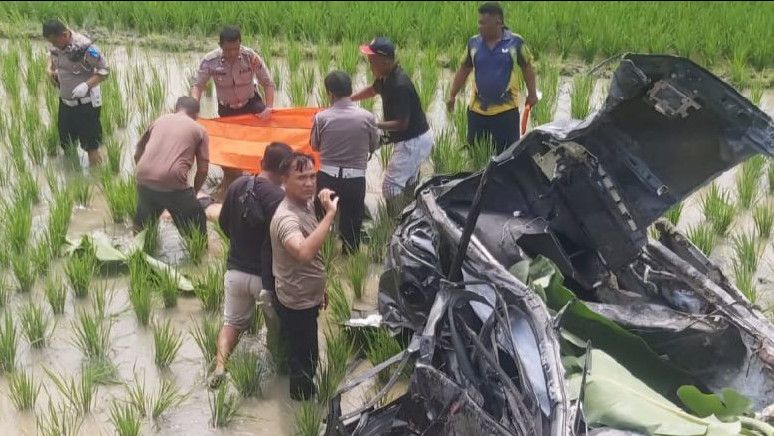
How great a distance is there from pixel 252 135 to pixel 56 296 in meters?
2.21

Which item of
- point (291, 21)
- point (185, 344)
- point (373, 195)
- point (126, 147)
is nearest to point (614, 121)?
point (185, 344)

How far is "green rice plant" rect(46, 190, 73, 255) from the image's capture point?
667 centimetres

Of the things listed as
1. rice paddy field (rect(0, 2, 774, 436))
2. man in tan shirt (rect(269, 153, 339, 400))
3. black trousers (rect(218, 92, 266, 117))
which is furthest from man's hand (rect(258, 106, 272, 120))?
man in tan shirt (rect(269, 153, 339, 400))

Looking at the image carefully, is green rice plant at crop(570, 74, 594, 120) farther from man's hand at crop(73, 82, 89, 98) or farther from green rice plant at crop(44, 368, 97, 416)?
green rice plant at crop(44, 368, 97, 416)

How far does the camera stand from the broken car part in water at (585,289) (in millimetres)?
3805

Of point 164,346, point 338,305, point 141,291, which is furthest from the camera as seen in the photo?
point 141,291

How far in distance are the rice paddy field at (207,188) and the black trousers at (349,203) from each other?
0.13 metres

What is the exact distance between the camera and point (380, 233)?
6891mm

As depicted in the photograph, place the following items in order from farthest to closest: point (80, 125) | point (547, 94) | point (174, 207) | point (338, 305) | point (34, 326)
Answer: point (547, 94) < point (80, 125) < point (174, 207) < point (338, 305) < point (34, 326)

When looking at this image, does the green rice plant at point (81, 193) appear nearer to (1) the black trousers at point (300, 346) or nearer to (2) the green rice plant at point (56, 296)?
(2) the green rice plant at point (56, 296)

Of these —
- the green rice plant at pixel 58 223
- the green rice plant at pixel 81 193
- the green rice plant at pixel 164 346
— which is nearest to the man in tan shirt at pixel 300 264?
the green rice plant at pixel 164 346

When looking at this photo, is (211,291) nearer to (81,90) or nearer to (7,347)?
(7,347)

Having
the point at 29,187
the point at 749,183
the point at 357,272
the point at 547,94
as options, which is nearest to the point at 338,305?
the point at 357,272

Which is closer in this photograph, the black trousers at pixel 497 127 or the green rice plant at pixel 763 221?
the green rice plant at pixel 763 221
